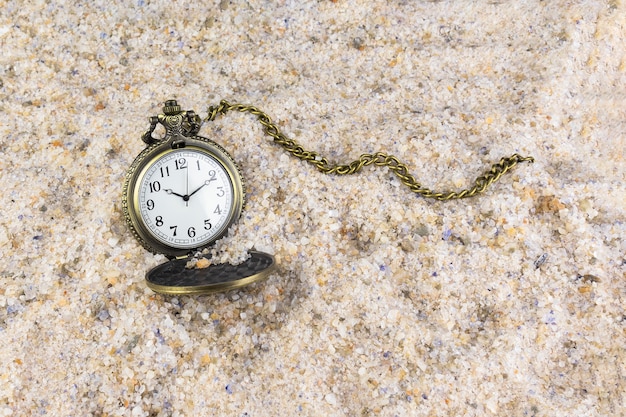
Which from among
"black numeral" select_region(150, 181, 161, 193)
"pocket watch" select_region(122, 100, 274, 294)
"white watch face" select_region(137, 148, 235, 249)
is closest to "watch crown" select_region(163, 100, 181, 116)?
"pocket watch" select_region(122, 100, 274, 294)

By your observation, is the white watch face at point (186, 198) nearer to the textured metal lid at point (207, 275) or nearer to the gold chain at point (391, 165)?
the textured metal lid at point (207, 275)

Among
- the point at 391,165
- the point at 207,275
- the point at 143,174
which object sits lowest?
the point at 207,275

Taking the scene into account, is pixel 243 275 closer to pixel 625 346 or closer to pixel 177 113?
pixel 177 113

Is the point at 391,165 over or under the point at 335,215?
over

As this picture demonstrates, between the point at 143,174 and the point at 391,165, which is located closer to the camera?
the point at 143,174

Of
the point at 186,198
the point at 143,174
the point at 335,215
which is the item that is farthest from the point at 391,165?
the point at 143,174

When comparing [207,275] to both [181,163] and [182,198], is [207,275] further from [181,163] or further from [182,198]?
[181,163]
